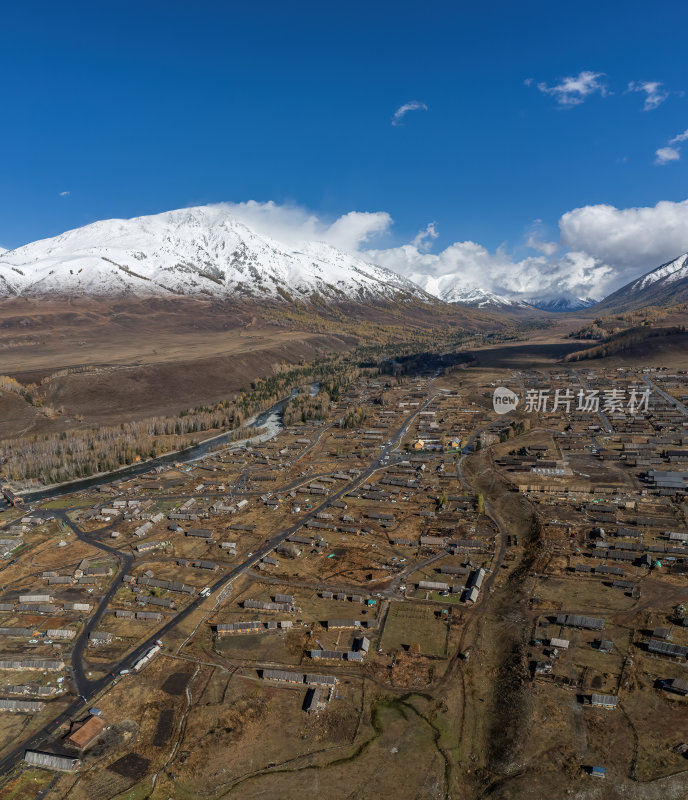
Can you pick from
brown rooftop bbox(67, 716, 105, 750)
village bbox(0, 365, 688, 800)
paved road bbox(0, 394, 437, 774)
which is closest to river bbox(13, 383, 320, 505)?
village bbox(0, 365, 688, 800)

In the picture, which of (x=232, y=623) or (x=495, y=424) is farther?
(x=495, y=424)

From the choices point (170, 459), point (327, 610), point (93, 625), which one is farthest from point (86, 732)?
point (170, 459)

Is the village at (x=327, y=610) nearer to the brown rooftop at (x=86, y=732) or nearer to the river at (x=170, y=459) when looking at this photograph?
the brown rooftop at (x=86, y=732)

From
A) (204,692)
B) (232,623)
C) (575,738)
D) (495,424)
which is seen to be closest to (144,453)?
(232,623)

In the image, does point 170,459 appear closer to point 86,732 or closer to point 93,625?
point 93,625

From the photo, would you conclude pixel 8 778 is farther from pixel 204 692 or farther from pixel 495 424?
pixel 495 424

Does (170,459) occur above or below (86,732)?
above

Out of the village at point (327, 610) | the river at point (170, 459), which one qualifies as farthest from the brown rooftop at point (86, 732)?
the river at point (170, 459)

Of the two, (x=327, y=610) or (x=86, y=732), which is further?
(x=327, y=610)
